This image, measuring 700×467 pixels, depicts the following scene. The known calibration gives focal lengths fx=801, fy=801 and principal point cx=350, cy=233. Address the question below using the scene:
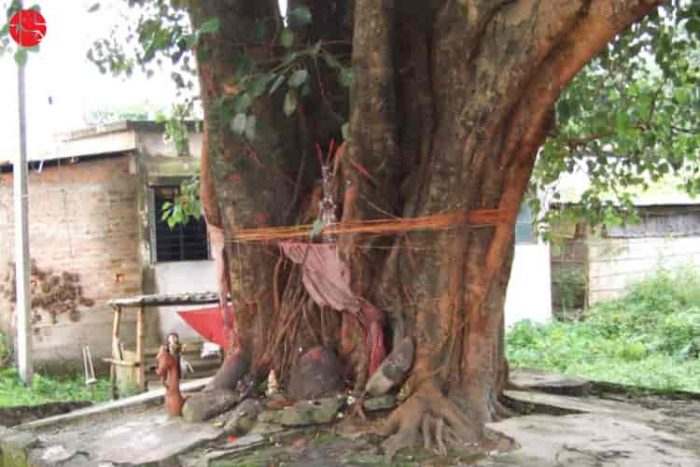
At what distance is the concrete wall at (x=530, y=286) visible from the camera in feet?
47.2

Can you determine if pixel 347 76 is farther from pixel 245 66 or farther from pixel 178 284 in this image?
pixel 178 284

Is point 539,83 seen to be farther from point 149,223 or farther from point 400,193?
point 149,223

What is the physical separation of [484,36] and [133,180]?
8850mm

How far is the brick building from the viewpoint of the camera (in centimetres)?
1190

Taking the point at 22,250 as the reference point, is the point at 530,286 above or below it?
below

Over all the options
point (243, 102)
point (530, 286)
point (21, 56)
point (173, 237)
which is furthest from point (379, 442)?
point (530, 286)

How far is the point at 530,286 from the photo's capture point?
1450 cm

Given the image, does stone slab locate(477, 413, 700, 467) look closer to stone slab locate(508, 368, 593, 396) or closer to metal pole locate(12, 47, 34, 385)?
stone slab locate(508, 368, 593, 396)

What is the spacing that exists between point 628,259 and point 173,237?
847 cm

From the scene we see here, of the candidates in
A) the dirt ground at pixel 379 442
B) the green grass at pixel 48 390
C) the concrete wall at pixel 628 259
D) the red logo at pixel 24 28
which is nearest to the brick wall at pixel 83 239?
the green grass at pixel 48 390

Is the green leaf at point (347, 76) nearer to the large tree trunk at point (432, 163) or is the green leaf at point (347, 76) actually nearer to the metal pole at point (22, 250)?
the large tree trunk at point (432, 163)

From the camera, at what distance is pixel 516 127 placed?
15.0ft

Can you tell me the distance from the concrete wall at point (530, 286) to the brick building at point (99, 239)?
561cm

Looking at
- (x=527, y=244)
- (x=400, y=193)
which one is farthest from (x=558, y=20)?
(x=527, y=244)
